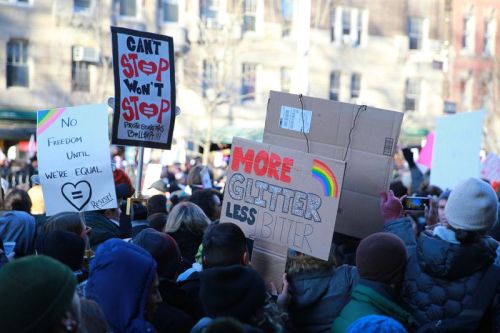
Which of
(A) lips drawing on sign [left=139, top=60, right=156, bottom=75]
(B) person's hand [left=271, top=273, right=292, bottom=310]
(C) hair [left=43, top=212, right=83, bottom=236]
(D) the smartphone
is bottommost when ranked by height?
(B) person's hand [left=271, top=273, right=292, bottom=310]

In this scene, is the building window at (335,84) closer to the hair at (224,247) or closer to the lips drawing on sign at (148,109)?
the lips drawing on sign at (148,109)

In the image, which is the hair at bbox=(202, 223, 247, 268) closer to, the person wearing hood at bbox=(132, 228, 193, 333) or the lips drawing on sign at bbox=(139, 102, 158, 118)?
the person wearing hood at bbox=(132, 228, 193, 333)

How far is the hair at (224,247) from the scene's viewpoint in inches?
158

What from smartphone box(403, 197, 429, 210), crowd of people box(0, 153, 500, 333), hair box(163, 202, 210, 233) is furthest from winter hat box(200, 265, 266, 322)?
hair box(163, 202, 210, 233)

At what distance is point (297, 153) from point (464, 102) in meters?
37.3

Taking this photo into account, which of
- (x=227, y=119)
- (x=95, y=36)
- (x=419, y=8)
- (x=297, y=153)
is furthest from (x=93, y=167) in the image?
(x=419, y=8)

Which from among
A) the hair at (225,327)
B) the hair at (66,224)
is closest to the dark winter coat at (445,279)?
the hair at (225,327)

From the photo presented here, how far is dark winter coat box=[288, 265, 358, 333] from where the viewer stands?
13.0 ft

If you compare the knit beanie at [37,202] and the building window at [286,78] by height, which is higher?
the building window at [286,78]

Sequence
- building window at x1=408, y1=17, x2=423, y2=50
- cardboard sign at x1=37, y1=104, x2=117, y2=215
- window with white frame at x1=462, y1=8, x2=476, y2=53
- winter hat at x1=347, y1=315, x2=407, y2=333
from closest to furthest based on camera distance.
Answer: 1. winter hat at x1=347, y1=315, x2=407, y2=333
2. cardboard sign at x1=37, y1=104, x2=117, y2=215
3. building window at x1=408, y1=17, x2=423, y2=50
4. window with white frame at x1=462, y1=8, x2=476, y2=53

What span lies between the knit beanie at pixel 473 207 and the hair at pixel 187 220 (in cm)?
221

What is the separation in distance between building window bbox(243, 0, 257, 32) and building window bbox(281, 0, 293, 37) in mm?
1292

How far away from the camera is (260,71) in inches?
1332

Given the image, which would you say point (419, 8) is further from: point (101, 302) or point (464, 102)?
point (101, 302)
